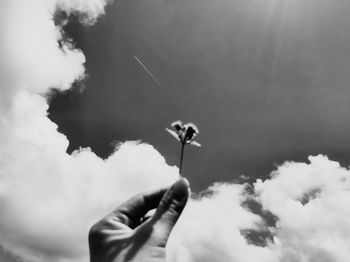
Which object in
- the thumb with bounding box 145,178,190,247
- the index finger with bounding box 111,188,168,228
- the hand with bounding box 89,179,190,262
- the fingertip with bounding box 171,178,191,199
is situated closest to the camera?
the hand with bounding box 89,179,190,262

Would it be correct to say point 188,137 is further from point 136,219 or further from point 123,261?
point 123,261

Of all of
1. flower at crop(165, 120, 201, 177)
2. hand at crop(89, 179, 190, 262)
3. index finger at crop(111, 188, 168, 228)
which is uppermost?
flower at crop(165, 120, 201, 177)

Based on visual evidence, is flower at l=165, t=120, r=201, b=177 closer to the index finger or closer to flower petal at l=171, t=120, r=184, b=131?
flower petal at l=171, t=120, r=184, b=131

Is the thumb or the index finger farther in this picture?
the index finger

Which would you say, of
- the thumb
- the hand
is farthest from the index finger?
the thumb

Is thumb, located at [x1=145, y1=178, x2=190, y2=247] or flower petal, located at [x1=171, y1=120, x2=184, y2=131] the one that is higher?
flower petal, located at [x1=171, y1=120, x2=184, y2=131]

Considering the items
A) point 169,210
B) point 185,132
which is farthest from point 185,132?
point 169,210

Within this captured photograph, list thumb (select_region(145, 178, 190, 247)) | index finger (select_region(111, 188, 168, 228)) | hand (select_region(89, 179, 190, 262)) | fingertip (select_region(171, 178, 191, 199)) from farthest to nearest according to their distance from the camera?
index finger (select_region(111, 188, 168, 228)), fingertip (select_region(171, 178, 191, 199)), thumb (select_region(145, 178, 190, 247)), hand (select_region(89, 179, 190, 262))

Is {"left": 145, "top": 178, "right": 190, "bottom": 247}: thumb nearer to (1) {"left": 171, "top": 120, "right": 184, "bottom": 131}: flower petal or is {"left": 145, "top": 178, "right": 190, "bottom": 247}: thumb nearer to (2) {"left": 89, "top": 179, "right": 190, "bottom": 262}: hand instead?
(2) {"left": 89, "top": 179, "right": 190, "bottom": 262}: hand
